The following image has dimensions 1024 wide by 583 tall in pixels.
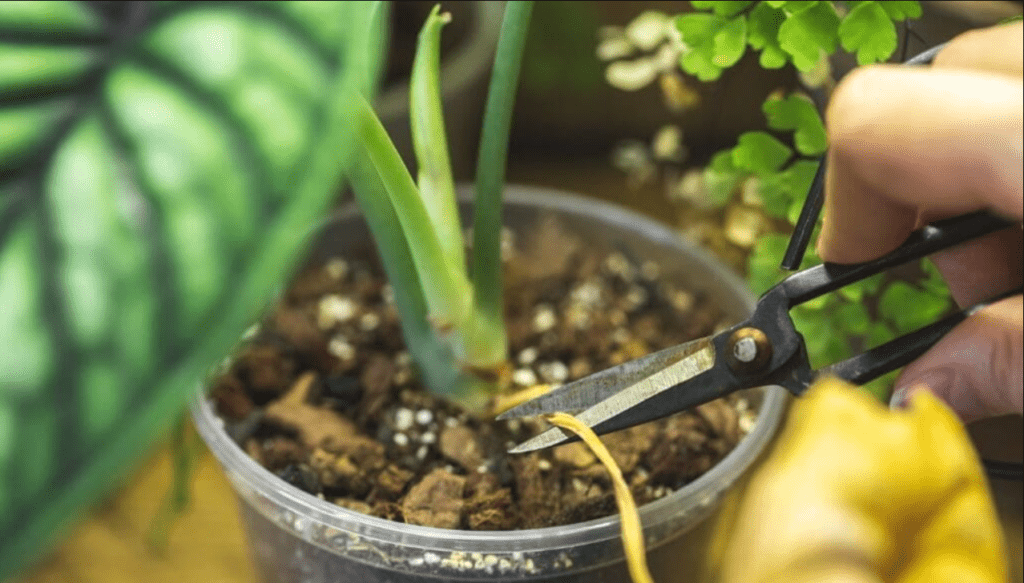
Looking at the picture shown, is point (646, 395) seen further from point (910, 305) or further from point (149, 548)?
point (149, 548)

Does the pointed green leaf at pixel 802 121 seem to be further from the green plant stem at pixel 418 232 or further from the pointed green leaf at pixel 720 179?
the green plant stem at pixel 418 232

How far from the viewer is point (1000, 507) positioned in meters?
Answer: 0.67

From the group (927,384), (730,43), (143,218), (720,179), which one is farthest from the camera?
(720,179)

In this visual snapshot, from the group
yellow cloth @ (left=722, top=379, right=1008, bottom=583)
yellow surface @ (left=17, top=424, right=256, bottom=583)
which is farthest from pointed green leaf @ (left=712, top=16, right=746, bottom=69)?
yellow surface @ (left=17, top=424, right=256, bottom=583)

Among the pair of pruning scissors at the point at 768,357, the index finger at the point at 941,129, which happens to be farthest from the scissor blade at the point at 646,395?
the index finger at the point at 941,129

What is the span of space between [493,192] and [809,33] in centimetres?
19

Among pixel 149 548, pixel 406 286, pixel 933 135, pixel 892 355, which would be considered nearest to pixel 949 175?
pixel 933 135

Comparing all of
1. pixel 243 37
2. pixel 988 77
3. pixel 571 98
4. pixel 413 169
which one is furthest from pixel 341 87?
pixel 571 98

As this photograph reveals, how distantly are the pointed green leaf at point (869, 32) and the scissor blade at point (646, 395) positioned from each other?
0.52 feet

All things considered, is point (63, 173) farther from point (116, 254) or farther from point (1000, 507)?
point (1000, 507)

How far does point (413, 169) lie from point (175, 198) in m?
0.45

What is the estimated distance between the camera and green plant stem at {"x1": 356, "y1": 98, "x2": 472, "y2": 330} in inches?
19.0

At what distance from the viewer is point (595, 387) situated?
484 millimetres

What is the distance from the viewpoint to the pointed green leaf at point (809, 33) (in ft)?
1.62
